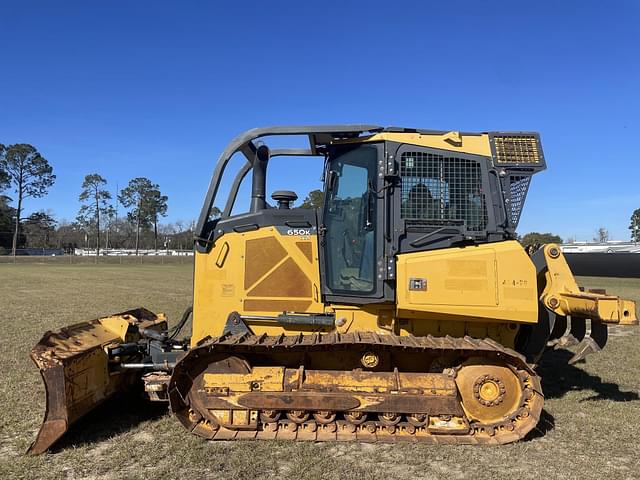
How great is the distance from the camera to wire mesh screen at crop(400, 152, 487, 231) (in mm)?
5625

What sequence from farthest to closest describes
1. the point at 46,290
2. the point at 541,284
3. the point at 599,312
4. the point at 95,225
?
the point at 95,225 < the point at 46,290 < the point at 541,284 < the point at 599,312

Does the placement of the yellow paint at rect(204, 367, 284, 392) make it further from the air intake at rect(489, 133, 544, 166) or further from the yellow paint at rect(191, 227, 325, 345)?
the air intake at rect(489, 133, 544, 166)

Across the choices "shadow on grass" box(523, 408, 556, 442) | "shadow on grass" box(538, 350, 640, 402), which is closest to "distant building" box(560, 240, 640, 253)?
"shadow on grass" box(538, 350, 640, 402)

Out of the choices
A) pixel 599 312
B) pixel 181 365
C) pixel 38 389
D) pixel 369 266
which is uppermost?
pixel 369 266

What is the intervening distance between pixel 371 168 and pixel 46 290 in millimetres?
22208

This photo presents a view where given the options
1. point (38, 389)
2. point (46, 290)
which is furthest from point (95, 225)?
point (38, 389)

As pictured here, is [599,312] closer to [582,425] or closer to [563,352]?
[582,425]

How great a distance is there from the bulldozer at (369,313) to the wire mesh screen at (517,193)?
0.02 m

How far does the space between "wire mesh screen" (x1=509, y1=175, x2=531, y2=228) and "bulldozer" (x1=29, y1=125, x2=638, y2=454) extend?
2cm

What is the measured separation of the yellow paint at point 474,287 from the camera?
17.6ft

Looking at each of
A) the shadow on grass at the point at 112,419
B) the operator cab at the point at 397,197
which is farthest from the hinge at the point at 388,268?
the shadow on grass at the point at 112,419

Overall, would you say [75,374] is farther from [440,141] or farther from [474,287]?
[440,141]

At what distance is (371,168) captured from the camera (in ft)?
18.8

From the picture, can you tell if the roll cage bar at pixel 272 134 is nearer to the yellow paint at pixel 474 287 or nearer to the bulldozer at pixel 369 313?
the bulldozer at pixel 369 313
